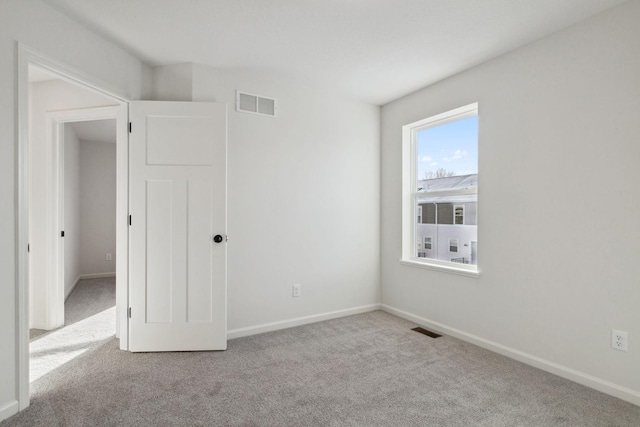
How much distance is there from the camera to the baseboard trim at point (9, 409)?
191 cm

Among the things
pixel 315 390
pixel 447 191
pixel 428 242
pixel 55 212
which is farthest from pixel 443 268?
pixel 55 212

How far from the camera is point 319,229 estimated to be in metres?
3.77

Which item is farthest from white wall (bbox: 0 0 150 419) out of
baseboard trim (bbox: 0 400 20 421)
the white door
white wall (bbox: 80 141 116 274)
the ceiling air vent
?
white wall (bbox: 80 141 116 274)

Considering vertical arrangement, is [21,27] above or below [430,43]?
below

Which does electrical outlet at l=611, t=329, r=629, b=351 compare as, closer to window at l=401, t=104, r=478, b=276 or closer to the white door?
window at l=401, t=104, r=478, b=276

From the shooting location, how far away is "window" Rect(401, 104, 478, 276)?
3.25 m

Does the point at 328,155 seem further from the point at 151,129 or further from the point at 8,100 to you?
the point at 8,100

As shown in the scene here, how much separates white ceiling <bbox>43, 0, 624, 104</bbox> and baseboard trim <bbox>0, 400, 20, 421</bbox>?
245 cm

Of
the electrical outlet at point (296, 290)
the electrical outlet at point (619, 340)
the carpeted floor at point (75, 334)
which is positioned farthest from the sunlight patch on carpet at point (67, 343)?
the electrical outlet at point (619, 340)

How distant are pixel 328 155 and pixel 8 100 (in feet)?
8.66

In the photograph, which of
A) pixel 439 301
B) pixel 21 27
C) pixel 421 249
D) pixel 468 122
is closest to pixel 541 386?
pixel 439 301

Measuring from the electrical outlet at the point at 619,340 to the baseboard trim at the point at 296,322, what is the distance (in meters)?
2.31

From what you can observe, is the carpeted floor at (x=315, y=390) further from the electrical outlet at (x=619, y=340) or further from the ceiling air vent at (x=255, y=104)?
the ceiling air vent at (x=255, y=104)

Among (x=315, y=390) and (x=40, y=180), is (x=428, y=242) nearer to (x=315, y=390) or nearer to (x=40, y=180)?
(x=315, y=390)
